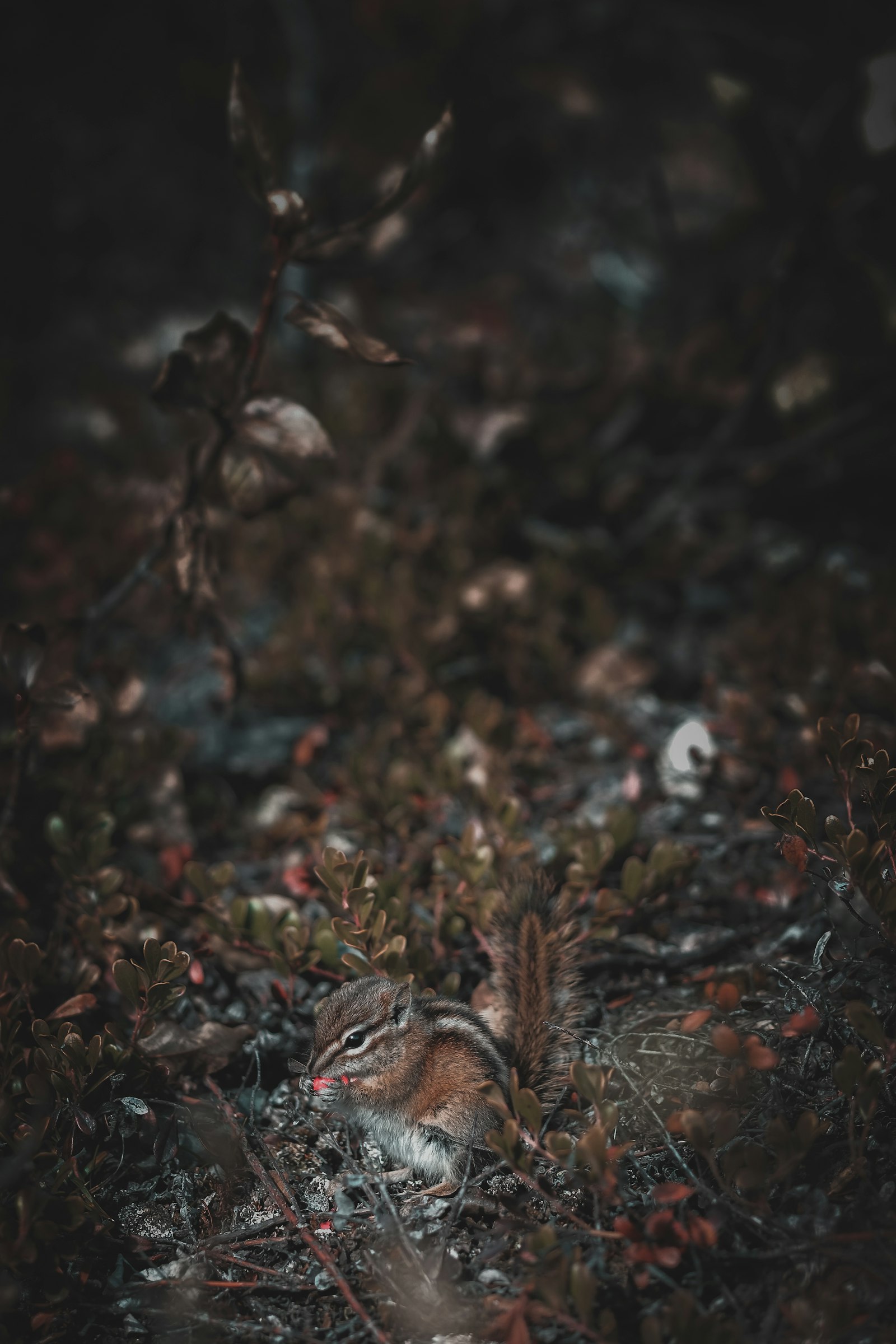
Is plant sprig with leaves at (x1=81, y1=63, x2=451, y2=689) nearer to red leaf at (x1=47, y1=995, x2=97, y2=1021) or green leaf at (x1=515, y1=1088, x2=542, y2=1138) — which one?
red leaf at (x1=47, y1=995, x2=97, y2=1021)

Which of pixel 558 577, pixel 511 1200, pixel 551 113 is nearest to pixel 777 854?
pixel 511 1200

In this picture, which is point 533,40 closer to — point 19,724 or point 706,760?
point 706,760

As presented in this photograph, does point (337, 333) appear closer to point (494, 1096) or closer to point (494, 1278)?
point (494, 1096)

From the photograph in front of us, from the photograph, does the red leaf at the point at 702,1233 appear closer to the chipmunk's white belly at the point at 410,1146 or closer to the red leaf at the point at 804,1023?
the red leaf at the point at 804,1023

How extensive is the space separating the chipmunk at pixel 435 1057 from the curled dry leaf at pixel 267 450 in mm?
1286

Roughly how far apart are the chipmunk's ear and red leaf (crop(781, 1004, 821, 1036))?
790 mm

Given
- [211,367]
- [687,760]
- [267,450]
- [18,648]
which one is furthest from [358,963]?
[211,367]

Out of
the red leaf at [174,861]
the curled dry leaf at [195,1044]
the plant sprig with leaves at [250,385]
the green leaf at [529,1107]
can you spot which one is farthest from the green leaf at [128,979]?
the plant sprig with leaves at [250,385]

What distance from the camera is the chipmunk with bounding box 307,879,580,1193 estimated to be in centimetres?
199

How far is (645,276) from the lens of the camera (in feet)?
17.6

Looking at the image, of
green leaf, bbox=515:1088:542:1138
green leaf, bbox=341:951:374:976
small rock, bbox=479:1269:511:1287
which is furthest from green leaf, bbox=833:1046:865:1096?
green leaf, bbox=341:951:374:976

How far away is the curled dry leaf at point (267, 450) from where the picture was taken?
2.43 m

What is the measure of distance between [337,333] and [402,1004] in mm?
1552

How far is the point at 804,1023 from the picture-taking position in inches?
72.6
